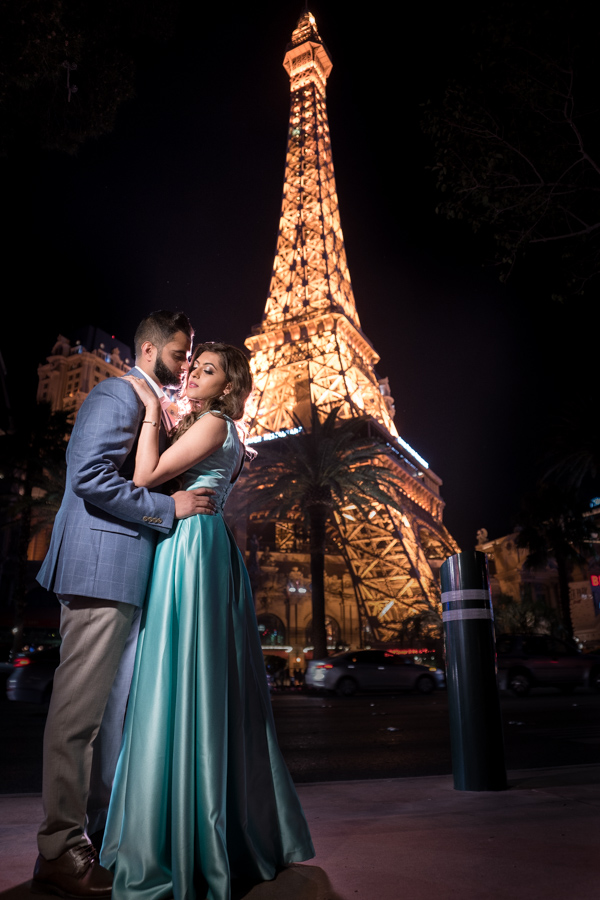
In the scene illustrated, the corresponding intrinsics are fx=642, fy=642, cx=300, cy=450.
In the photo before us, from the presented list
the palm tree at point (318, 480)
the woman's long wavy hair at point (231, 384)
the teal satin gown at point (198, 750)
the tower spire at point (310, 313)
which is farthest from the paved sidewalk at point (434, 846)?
the tower spire at point (310, 313)

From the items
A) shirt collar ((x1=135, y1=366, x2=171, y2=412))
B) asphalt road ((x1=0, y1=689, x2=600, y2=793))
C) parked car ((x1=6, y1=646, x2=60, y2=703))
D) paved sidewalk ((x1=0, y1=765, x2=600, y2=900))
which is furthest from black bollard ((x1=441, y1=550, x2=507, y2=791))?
parked car ((x1=6, y1=646, x2=60, y2=703))

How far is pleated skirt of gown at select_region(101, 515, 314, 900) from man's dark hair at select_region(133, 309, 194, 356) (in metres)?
0.91

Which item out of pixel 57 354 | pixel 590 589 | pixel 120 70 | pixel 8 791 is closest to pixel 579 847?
pixel 8 791

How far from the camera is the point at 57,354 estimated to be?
89.9 m

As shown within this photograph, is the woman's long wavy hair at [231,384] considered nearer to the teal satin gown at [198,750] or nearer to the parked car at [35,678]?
the teal satin gown at [198,750]

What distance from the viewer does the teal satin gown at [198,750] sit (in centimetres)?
229

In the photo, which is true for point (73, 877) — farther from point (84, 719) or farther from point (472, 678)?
point (472, 678)

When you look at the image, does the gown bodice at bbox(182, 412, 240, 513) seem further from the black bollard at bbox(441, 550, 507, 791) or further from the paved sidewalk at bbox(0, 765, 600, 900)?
the black bollard at bbox(441, 550, 507, 791)

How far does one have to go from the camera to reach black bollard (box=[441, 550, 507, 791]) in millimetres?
4215

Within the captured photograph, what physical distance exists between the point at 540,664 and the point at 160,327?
17017 millimetres

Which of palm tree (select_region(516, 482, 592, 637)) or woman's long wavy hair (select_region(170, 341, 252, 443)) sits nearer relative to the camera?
woman's long wavy hair (select_region(170, 341, 252, 443))

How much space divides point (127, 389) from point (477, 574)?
9.65 ft

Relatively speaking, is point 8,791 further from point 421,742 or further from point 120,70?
point 120,70

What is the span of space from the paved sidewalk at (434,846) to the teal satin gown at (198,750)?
0.61 ft
